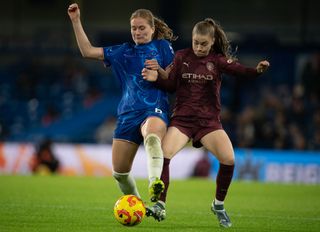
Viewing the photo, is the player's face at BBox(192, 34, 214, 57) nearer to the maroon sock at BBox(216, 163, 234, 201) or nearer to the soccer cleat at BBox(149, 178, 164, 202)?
the maroon sock at BBox(216, 163, 234, 201)

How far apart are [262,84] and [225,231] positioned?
17706 millimetres

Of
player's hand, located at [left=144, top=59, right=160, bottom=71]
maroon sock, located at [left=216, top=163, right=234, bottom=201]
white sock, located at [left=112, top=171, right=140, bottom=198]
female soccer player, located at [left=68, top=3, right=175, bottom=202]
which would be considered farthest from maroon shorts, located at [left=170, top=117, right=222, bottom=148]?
white sock, located at [left=112, top=171, right=140, bottom=198]

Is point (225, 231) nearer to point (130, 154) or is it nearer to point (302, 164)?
point (130, 154)

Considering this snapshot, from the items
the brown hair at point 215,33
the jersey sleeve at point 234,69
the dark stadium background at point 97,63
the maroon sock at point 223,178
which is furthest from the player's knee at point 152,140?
the dark stadium background at point 97,63

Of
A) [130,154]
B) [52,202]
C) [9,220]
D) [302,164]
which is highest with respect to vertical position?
[130,154]

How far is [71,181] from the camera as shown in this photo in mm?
16953

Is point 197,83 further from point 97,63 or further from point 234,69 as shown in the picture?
point 97,63

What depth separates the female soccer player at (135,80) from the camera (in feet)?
27.5

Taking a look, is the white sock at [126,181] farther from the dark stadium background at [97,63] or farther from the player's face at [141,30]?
the dark stadium background at [97,63]

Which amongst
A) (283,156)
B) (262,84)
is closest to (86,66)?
(262,84)

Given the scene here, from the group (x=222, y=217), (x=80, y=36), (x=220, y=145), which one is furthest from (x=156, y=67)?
(x=222, y=217)

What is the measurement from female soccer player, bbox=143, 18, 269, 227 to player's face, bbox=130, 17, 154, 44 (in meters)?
0.38

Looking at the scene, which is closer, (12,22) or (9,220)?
(9,220)

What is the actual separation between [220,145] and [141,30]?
1.53 metres
